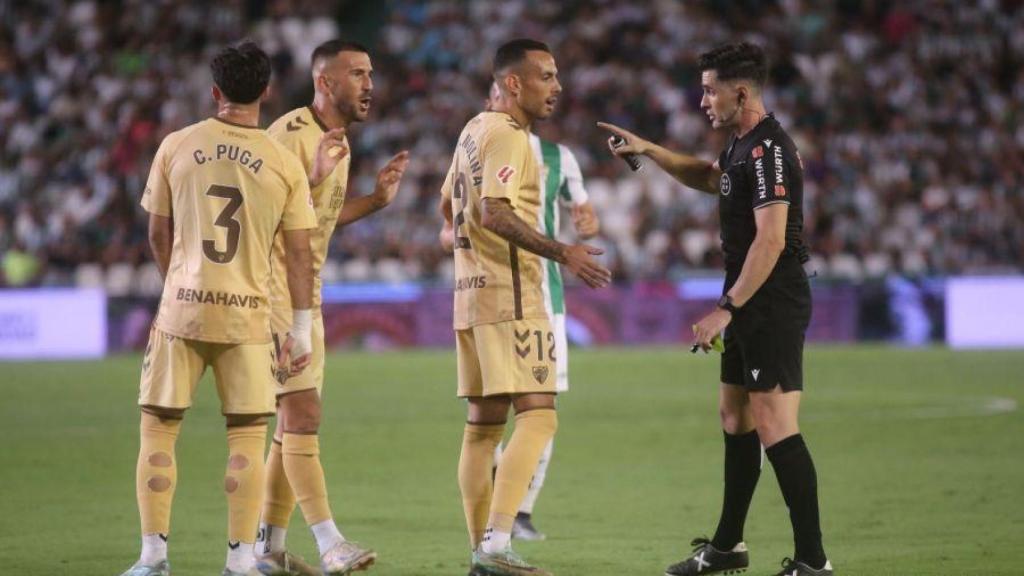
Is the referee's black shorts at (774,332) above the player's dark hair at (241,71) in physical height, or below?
below

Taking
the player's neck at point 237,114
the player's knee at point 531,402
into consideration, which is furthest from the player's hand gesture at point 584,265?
the player's neck at point 237,114

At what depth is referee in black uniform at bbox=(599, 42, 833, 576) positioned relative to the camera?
7.10 metres

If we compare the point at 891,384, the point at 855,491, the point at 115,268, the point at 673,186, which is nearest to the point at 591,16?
the point at 673,186

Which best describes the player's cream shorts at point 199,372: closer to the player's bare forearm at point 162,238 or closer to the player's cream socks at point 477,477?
the player's bare forearm at point 162,238

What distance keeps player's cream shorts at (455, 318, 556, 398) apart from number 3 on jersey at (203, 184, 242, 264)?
1251 mm

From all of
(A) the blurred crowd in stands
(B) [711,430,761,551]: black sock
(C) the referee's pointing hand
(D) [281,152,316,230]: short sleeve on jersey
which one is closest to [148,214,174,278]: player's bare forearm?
(D) [281,152,316,230]: short sleeve on jersey

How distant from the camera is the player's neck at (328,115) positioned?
8062 millimetres

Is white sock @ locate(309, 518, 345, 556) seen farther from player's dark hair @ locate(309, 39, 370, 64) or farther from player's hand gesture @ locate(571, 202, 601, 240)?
player's hand gesture @ locate(571, 202, 601, 240)

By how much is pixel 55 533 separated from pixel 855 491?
16.7 feet

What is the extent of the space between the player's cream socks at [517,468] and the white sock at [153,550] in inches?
56.7

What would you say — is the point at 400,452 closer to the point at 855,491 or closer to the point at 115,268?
the point at 855,491

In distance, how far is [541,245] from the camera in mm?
7152

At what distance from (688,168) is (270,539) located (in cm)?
278

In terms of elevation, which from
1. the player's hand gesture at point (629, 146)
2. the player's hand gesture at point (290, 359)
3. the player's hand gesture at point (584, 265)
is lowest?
the player's hand gesture at point (290, 359)
